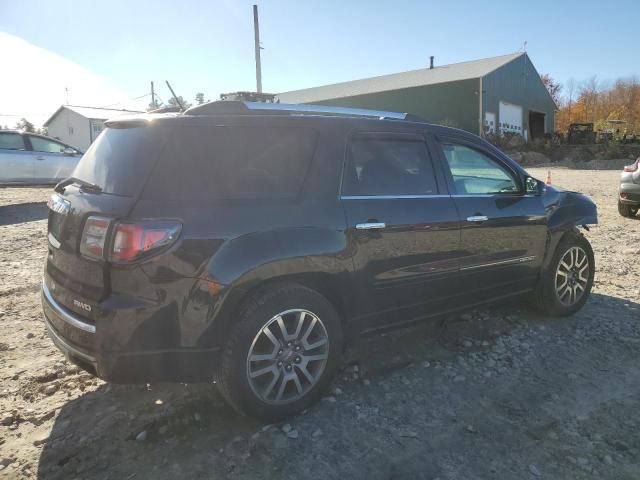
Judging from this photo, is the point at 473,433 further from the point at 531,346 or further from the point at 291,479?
the point at 531,346

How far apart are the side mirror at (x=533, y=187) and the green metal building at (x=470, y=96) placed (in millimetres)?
32346

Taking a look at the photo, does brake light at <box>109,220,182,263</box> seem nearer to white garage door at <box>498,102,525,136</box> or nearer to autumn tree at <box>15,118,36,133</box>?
white garage door at <box>498,102,525,136</box>

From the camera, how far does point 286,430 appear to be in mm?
3027

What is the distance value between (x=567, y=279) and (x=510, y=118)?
122ft

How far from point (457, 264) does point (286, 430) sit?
5.79 ft

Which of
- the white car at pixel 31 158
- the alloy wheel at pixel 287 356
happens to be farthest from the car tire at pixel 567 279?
the white car at pixel 31 158

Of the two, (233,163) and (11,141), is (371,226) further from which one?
(11,141)

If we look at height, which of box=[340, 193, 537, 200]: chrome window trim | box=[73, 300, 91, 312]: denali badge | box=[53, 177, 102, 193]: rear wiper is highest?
box=[53, 177, 102, 193]: rear wiper

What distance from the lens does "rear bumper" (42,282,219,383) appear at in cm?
269

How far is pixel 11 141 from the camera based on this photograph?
12.9 metres

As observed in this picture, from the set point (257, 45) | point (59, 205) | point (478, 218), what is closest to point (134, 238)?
point (59, 205)

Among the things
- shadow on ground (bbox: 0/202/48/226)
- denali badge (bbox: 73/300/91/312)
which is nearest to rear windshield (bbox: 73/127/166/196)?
denali badge (bbox: 73/300/91/312)

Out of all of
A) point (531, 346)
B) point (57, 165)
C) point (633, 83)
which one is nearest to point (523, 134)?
point (57, 165)

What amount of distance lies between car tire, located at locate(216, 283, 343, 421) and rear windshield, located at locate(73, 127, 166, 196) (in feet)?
3.04
